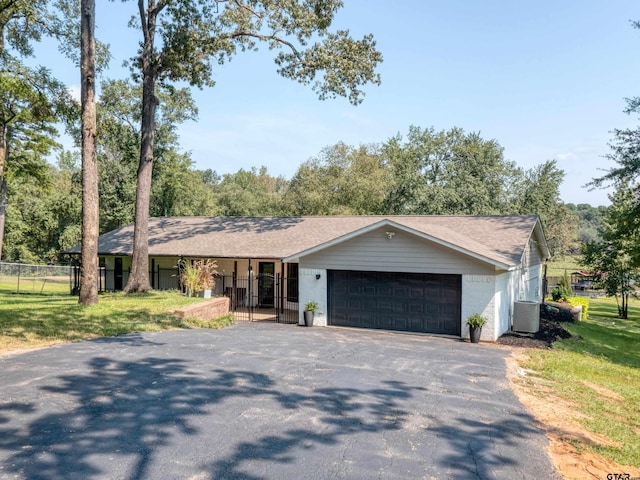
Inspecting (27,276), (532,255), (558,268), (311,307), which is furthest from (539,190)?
(27,276)

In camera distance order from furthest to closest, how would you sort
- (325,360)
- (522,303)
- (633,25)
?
(633,25) → (522,303) → (325,360)

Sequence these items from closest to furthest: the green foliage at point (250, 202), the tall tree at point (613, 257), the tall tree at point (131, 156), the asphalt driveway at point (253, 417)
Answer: the asphalt driveway at point (253, 417), the tall tree at point (613, 257), the tall tree at point (131, 156), the green foliage at point (250, 202)

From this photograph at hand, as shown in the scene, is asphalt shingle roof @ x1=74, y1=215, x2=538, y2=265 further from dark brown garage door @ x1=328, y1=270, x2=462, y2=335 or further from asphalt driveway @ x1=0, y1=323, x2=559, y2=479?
asphalt driveway @ x1=0, y1=323, x2=559, y2=479

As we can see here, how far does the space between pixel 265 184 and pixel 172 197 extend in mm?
39807

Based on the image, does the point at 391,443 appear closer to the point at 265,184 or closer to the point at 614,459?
the point at 614,459

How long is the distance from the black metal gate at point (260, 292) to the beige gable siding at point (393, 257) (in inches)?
142

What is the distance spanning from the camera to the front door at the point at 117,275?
23.8 m

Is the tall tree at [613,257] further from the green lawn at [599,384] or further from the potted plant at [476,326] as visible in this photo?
the potted plant at [476,326]

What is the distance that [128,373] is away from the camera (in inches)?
305

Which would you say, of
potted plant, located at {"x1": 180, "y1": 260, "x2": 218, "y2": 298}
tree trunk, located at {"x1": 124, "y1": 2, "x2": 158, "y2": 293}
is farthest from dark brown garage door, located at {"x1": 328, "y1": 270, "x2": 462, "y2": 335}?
tree trunk, located at {"x1": 124, "y1": 2, "x2": 158, "y2": 293}

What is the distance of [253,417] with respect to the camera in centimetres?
596

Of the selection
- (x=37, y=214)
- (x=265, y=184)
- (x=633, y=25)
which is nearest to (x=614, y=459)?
(x=633, y=25)

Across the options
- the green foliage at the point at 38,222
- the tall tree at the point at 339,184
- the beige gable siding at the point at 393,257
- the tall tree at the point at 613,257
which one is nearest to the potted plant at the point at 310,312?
the beige gable siding at the point at 393,257

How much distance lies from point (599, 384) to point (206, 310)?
11.7 meters
